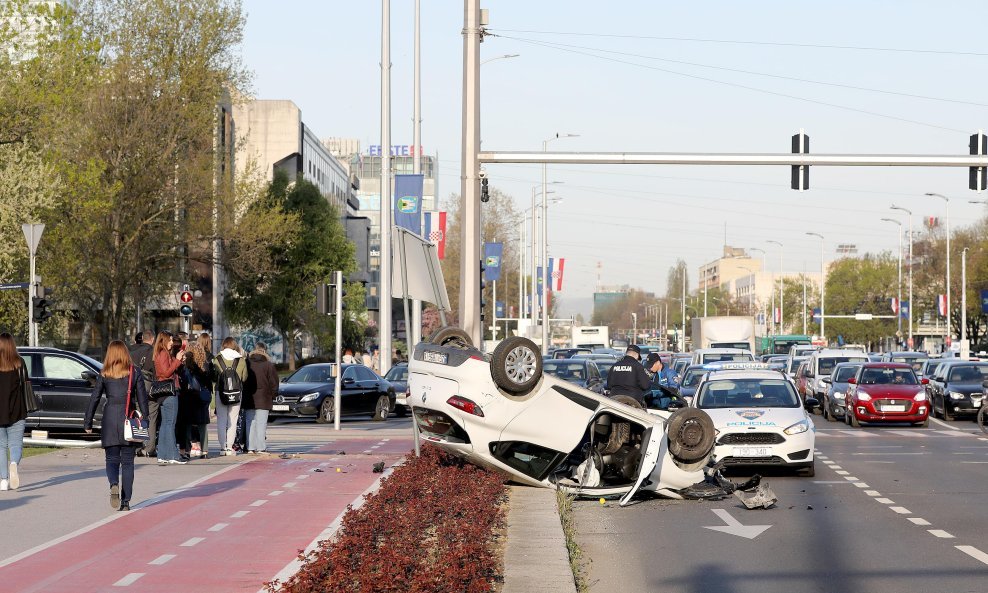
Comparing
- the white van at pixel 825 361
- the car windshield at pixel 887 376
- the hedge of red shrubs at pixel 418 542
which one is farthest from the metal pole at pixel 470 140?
the white van at pixel 825 361

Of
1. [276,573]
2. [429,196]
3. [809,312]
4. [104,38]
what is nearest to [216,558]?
[276,573]

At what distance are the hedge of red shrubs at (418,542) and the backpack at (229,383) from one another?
266 inches

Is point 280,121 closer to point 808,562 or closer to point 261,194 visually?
point 261,194

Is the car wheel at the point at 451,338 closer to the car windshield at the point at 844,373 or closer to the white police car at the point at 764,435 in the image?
the white police car at the point at 764,435

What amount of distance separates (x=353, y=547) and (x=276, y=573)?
1.34 m

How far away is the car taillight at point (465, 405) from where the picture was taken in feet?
46.8

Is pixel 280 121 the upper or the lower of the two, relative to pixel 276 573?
upper

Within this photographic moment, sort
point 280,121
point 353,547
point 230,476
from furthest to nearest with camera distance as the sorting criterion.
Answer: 1. point 280,121
2. point 230,476
3. point 353,547

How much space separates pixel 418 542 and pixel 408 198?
1034 inches

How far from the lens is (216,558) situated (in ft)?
35.2

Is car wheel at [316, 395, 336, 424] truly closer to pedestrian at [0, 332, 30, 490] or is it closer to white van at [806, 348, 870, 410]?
white van at [806, 348, 870, 410]

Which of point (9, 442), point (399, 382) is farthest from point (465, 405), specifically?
point (399, 382)

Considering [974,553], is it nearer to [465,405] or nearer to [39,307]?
[465,405]

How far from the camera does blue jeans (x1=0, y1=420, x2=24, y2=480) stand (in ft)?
51.8
